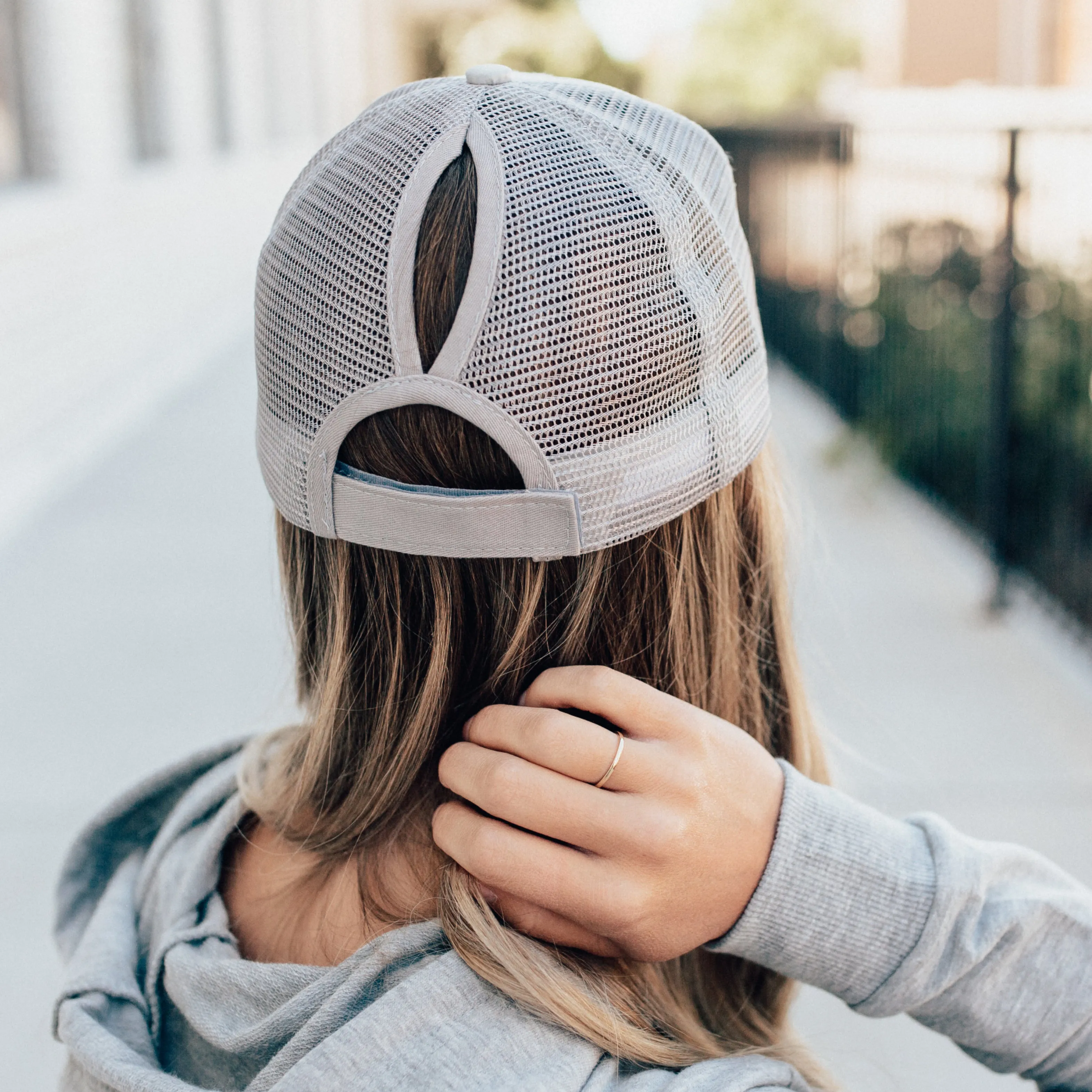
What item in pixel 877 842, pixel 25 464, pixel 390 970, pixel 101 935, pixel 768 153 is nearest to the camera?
pixel 390 970

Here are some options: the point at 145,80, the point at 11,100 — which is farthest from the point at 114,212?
the point at 145,80

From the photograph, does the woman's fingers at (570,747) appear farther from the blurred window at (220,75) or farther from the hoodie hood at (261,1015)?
the blurred window at (220,75)

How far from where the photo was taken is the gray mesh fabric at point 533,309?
2.94 ft

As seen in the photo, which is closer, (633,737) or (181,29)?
(633,737)

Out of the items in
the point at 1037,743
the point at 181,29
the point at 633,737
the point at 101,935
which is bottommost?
the point at 1037,743

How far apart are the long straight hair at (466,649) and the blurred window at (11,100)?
569cm

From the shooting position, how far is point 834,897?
1.02m

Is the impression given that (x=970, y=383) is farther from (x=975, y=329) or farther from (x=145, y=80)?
(x=145, y=80)

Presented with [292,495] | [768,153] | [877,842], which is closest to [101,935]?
[292,495]

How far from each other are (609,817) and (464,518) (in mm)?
255

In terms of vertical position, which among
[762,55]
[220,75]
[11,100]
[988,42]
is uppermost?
[762,55]

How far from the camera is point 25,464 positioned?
5.36 m

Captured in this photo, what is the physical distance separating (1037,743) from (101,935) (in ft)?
8.75

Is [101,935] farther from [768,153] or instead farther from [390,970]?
[768,153]
